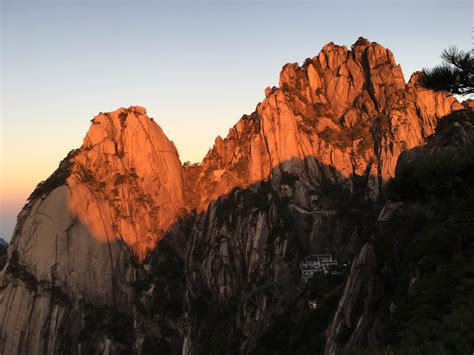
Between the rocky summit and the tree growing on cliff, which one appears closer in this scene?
the tree growing on cliff

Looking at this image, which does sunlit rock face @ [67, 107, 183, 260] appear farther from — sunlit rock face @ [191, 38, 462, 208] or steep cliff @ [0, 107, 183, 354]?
sunlit rock face @ [191, 38, 462, 208]

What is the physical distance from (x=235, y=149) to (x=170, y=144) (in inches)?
670

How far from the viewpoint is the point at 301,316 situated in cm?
7269

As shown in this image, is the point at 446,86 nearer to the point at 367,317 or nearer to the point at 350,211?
the point at 367,317

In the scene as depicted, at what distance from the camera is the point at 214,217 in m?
103

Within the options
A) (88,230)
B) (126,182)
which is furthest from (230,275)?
(126,182)

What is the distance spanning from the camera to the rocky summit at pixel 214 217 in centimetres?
9231

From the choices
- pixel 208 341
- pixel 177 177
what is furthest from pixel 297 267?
pixel 177 177

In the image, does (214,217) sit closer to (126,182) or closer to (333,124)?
(126,182)

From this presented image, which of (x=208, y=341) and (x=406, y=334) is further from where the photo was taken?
(x=208, y=341)

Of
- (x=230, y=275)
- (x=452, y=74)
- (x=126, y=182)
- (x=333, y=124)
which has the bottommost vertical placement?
(x=230, y=275)

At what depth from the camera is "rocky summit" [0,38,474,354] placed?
92312 mm

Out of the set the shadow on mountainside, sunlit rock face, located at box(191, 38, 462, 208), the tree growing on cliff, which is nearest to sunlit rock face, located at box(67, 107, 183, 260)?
the shadow on mountainside

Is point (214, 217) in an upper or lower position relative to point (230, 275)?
upper
